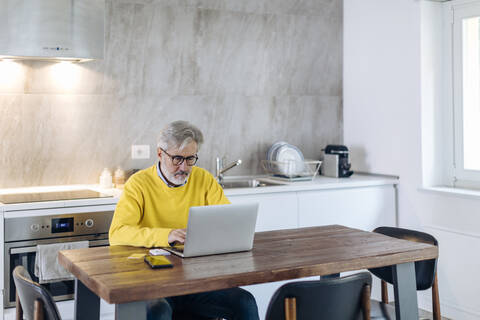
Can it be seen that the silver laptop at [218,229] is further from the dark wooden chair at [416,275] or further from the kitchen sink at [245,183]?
the kitchen sink at [245,183]

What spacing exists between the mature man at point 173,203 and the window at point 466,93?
6.84 feet

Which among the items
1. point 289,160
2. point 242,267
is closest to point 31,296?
point 242,267

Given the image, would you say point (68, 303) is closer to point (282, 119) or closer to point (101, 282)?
point (101, 282)

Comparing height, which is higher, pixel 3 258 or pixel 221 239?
pixel 221 239

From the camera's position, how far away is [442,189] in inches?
158

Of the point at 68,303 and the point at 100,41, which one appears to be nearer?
the point at 68,303

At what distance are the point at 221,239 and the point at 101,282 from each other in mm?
535

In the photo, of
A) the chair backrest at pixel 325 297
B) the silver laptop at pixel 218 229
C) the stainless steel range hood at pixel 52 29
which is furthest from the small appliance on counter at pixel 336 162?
the chair backrest at pixel 325 297

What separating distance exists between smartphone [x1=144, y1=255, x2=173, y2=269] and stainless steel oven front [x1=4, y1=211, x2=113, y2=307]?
122 centimetres

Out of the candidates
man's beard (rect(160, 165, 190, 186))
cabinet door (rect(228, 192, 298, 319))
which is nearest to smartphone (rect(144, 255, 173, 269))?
man's beard (rect(160, 165, 190, 186))

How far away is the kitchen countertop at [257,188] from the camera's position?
3138 mm

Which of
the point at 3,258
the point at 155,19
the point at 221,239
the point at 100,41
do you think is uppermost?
the point at 155,19

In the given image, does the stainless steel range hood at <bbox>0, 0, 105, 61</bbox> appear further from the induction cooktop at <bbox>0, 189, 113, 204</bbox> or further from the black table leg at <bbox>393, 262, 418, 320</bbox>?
the black table leg at <bbox>393, 262, 418, 320</bbox>

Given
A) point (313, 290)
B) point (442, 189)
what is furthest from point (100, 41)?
point (442, 189)
